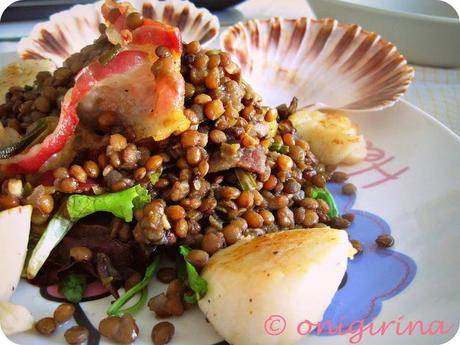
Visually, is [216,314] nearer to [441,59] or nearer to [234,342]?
[234,342]

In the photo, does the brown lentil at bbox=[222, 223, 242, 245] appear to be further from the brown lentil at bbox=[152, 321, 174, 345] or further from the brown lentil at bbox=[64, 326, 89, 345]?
the brown lentil at bbox=[64, 326, 89, 345]

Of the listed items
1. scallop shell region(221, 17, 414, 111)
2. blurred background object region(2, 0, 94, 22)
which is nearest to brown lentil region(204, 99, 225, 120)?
scallop shell region(221, 17, 414, 111)

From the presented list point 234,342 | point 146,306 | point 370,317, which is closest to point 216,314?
point 234,342

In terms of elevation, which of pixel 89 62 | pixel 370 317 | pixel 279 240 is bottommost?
pixel 370 317

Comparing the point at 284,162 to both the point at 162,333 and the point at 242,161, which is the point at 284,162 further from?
the point at 162,333

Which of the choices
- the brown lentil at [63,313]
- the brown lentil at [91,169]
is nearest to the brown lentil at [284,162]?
the brown lentil at [91,169]

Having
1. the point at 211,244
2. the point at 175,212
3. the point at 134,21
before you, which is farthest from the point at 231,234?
the point at 134,21

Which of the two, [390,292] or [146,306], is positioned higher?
[390,292]
